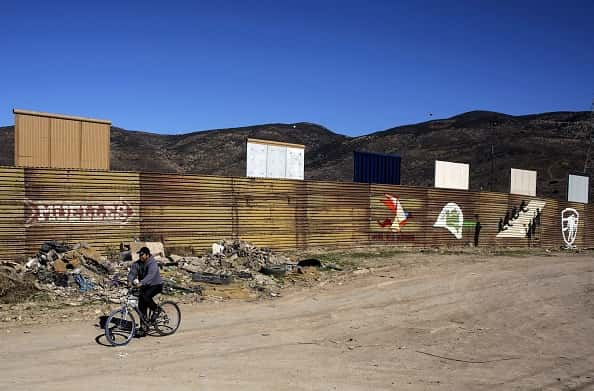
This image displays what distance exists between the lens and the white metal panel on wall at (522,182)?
Result: 111ft

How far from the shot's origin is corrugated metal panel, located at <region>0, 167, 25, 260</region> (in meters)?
15.9

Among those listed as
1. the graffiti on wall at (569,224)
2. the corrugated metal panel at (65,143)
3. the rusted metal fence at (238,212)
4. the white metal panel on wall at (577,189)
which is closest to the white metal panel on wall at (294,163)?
the rusted metal fence at (238,212)

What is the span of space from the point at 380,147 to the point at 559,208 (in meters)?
47.7

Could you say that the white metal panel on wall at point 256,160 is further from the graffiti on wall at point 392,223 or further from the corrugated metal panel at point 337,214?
the graffiti on wall at point 392,223

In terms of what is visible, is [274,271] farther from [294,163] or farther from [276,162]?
[294,163]

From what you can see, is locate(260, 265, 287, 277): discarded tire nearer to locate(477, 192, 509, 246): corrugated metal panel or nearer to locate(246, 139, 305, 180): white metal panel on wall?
locate(246, 139, 305, 180): white metal panel on wall

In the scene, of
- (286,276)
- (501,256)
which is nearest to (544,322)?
(286,276)

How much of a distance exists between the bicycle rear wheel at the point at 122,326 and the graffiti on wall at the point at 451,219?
19729 millimetres

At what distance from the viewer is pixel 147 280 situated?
1001cm

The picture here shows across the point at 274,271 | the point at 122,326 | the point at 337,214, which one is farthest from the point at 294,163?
the point at 122,326

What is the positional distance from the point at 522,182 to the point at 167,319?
29.2 metres

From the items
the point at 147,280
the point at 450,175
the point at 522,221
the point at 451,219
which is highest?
the point at 450,175

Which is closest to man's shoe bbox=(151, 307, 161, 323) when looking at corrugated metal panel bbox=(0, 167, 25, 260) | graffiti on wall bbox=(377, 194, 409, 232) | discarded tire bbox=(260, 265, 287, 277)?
discarded tire bbox=(260, 265, 287, 277)

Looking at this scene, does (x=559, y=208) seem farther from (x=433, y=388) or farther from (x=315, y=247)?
(x=433, y=388)
